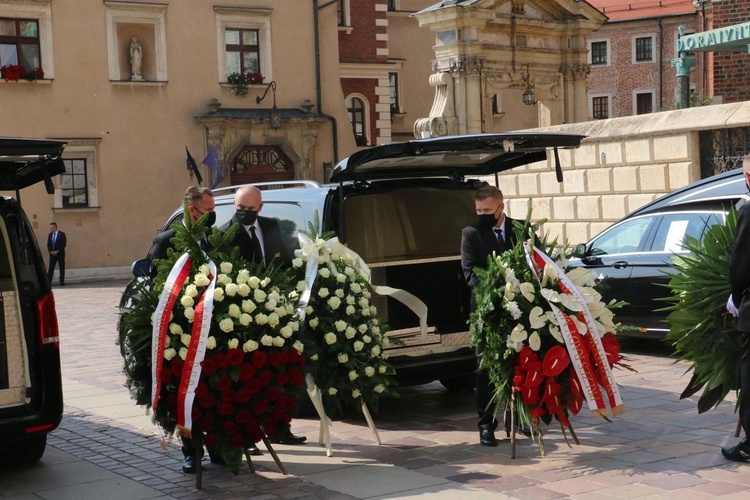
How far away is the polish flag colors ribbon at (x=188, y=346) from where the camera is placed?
6816mm

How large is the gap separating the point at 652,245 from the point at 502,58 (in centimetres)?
1633

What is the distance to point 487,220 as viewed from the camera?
8203 mm

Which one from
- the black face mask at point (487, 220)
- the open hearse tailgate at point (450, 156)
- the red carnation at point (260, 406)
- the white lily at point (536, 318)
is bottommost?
the red carnation at point (260, 406)

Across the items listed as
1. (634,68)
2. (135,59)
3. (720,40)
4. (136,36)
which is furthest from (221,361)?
(634,68)

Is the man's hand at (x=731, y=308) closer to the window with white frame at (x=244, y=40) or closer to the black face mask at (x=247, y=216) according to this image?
the black face mask at (x=247, y=216)

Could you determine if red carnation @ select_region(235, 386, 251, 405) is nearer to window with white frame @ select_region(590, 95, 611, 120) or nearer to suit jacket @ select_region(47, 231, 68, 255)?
suit jacket @ select_region(47, 231, 68, 255)

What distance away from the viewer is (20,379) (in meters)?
7.31

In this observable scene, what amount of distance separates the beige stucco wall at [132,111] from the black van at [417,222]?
22273 millimetres

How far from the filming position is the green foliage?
7.38 m

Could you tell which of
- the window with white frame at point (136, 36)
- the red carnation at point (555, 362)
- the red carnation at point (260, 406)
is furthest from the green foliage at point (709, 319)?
the window with white frame at point (136, 36)

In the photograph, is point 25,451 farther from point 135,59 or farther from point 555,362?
point 135,59

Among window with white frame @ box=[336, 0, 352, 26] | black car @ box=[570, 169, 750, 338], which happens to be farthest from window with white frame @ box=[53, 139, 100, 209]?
black car @ box=[570, 169, 750, 338]

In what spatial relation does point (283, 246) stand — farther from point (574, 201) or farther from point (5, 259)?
point (574, 201)

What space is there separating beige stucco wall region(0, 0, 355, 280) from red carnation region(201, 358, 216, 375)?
24.5 metres
